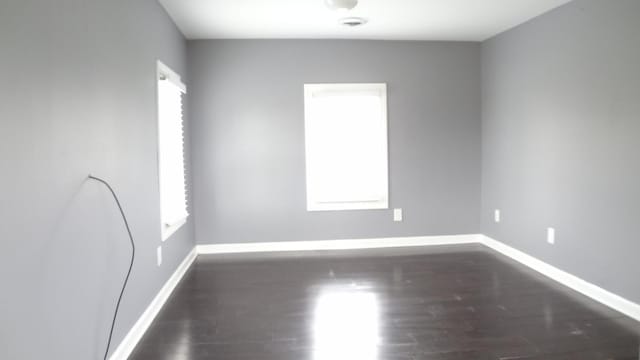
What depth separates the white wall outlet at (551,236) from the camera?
380 cm

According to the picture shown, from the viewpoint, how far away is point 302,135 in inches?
190

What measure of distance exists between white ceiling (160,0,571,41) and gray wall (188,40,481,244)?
0.71ft

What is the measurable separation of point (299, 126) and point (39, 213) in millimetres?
3367

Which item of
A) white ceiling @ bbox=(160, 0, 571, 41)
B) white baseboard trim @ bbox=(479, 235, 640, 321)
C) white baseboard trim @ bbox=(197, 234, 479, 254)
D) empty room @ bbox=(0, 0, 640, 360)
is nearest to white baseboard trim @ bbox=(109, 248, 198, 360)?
empty room @ bbox=(0, 0, 640, 360)

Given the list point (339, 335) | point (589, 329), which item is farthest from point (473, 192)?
point (339, 335)

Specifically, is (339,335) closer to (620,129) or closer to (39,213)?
(39,213)

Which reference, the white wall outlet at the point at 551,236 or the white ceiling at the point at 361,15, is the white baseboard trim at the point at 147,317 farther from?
the white wall outlet at the point at 551,236

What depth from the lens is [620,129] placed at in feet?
10.1

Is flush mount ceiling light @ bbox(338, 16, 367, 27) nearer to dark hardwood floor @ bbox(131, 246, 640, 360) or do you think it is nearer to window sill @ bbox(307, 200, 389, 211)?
window sill @ bbox(307, 200, 389, 211)

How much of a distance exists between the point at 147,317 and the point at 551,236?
3224 millimetres

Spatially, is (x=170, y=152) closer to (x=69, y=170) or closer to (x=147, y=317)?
(x=147, y=317)

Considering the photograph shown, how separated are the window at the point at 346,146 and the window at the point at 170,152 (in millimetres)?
1316

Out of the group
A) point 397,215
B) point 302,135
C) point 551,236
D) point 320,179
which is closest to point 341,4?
point 302,135

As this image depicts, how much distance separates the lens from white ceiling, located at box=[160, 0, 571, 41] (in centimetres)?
359
